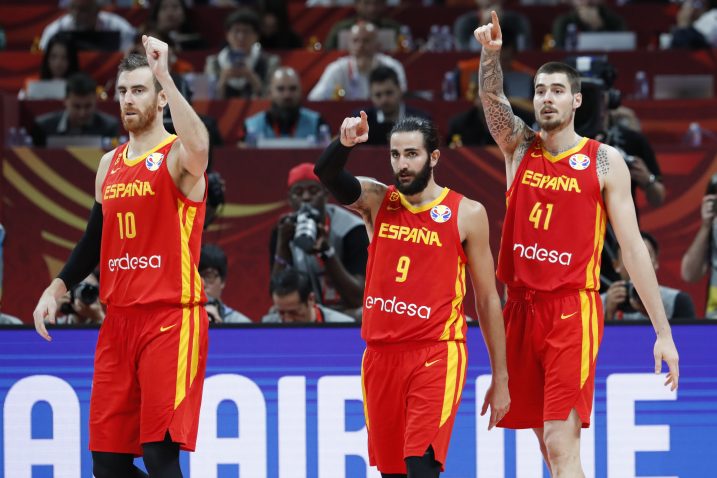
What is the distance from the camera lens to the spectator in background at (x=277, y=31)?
504 inches

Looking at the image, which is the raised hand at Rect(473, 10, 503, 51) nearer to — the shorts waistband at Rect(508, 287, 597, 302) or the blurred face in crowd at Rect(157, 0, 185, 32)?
the shorts waistband at Rect(508, 287, 597, 302)

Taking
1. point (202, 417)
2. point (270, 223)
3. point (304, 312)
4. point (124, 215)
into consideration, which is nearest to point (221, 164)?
point (270, 223)

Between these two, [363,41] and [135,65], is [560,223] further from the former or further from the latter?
[363,41]

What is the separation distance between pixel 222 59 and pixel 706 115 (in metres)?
4.29

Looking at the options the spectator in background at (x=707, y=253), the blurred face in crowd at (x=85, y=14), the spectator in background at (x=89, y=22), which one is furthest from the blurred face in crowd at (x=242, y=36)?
the spectator in background at (x=707, y=253)

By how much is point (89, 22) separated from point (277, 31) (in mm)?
1880

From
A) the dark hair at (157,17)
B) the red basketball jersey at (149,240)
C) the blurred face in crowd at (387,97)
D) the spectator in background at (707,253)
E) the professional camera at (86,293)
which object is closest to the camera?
the red basketball jersey at (149,240)

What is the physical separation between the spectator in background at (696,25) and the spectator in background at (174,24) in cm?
471

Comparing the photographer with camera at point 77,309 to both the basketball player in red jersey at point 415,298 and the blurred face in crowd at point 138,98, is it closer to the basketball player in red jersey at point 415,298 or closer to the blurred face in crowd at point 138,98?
the blurred face in crowd at point 138,98

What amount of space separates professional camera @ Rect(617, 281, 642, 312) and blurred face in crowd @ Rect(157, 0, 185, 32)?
6.47 metres

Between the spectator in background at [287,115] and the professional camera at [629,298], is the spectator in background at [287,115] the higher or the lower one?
the higher one

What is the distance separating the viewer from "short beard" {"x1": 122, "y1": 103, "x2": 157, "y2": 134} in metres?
5.87

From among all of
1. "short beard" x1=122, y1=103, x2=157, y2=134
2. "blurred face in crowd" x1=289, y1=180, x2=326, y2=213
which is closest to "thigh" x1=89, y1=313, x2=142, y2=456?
"short beard" x1=122, y1=103, x2=157, y2=134

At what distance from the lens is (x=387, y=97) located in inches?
398
